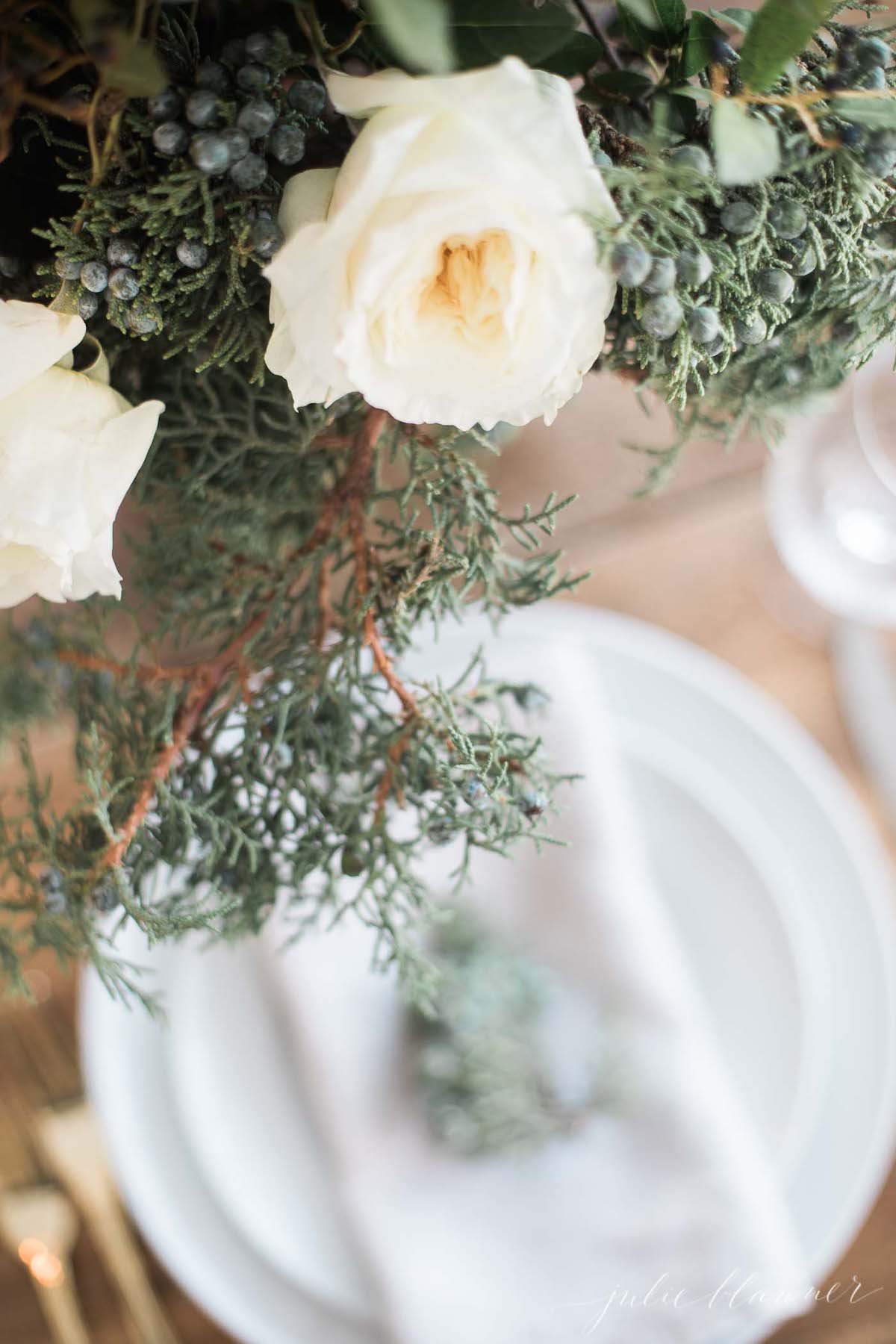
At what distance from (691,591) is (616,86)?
0.54 m

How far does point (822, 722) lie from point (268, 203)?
0.66 metres

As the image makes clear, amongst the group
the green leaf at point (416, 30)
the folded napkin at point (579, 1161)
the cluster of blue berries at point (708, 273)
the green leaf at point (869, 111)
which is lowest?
the folded napkin at point (579, 1161)

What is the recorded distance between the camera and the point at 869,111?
0.26 metres

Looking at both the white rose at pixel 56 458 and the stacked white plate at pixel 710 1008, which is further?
the stacked white plate at pixel 710 1008

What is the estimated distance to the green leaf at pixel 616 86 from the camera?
300mm

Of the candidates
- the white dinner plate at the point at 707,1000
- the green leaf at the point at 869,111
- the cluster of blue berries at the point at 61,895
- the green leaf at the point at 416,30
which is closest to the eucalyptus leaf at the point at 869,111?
the green leaf at the point at 869,111

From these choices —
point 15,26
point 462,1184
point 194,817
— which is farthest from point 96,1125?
point 15,26

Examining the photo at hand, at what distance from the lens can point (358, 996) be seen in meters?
0.65

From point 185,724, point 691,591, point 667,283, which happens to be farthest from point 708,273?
point 691,591

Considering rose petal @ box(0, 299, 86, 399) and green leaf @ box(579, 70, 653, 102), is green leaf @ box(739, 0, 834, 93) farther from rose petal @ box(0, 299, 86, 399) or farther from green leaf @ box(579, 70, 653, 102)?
rose petal @ box(0, 299, 86, 399)
